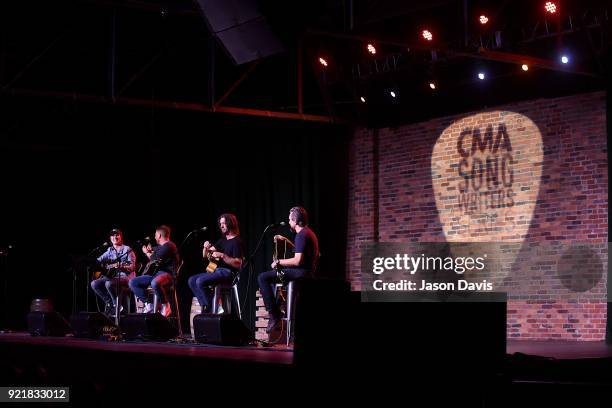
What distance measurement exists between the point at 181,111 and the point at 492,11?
14.3ft

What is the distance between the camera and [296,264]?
25.7ft

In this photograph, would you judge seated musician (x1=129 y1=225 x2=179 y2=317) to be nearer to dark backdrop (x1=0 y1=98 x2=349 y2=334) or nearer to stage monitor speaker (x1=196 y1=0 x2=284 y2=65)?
dark backdrop (x1=0 y1=98 x2=349 y2=334)

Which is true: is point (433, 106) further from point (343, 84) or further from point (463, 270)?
point (463, 270)

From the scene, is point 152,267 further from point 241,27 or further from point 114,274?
point 241,27

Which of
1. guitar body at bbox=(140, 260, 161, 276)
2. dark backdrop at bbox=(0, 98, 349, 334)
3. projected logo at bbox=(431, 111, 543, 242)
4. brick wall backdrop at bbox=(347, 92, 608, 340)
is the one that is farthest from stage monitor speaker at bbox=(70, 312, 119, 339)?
projected logo at bbox=(431, 111, 543, 242)

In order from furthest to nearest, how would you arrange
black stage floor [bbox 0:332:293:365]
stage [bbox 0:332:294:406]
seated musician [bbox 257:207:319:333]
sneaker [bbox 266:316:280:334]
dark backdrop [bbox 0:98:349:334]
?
dark backdrop [bbox 0:98:349:334] → sneaker [bbox 266:316:280:334] → seated musician [bbox 257:207:319:333] → black stage floor [bbox 0:332:293:365] → stage [bbox 0:332:294:406]

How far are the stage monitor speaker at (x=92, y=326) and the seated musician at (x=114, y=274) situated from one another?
1.42m

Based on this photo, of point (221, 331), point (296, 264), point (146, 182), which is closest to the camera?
point (221, 331)

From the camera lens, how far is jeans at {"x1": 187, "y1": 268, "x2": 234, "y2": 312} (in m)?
8.57

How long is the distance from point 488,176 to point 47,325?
18.2 ft

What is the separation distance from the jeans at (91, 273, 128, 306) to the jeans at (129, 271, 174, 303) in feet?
2.38

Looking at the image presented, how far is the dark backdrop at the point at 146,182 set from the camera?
38.4 ft

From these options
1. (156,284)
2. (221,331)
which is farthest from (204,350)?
(156,284)

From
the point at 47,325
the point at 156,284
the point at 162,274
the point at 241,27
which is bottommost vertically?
the point at 47,325
